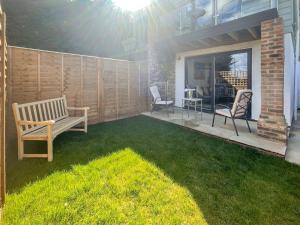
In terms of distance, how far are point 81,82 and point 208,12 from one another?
16.2ft

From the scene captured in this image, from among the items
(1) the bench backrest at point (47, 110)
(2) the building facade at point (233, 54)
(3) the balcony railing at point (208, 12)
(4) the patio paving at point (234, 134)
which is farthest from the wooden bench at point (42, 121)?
(3) the balcony railing at point (208, 12)

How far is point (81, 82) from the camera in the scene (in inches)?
214

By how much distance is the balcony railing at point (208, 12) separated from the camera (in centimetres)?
555

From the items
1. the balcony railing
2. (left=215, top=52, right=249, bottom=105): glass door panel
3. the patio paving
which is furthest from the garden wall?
(left=215, top=52, right=249, bottom=105): glass door panel

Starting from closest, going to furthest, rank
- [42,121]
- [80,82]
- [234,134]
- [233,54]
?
1. [42,121]
2. [234,134]
3. [80,82]
4. [233,54]

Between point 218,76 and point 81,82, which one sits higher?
point 218,76

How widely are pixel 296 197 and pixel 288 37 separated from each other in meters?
4.67

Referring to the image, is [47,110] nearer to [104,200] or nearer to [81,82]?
[81,82]

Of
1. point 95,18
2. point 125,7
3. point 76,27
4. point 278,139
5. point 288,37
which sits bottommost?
point 278,139

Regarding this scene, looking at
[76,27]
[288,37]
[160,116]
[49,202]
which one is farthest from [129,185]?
[76,27]

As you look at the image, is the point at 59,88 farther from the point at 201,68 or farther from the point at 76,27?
the point at 76,27

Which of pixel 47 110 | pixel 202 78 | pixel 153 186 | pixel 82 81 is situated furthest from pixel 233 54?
pixel 47 110

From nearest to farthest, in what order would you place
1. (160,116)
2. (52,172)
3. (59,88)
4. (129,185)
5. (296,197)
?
(296,197), (129,185), (52,172), (59,88), (160,116)

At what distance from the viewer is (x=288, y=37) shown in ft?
17.2
